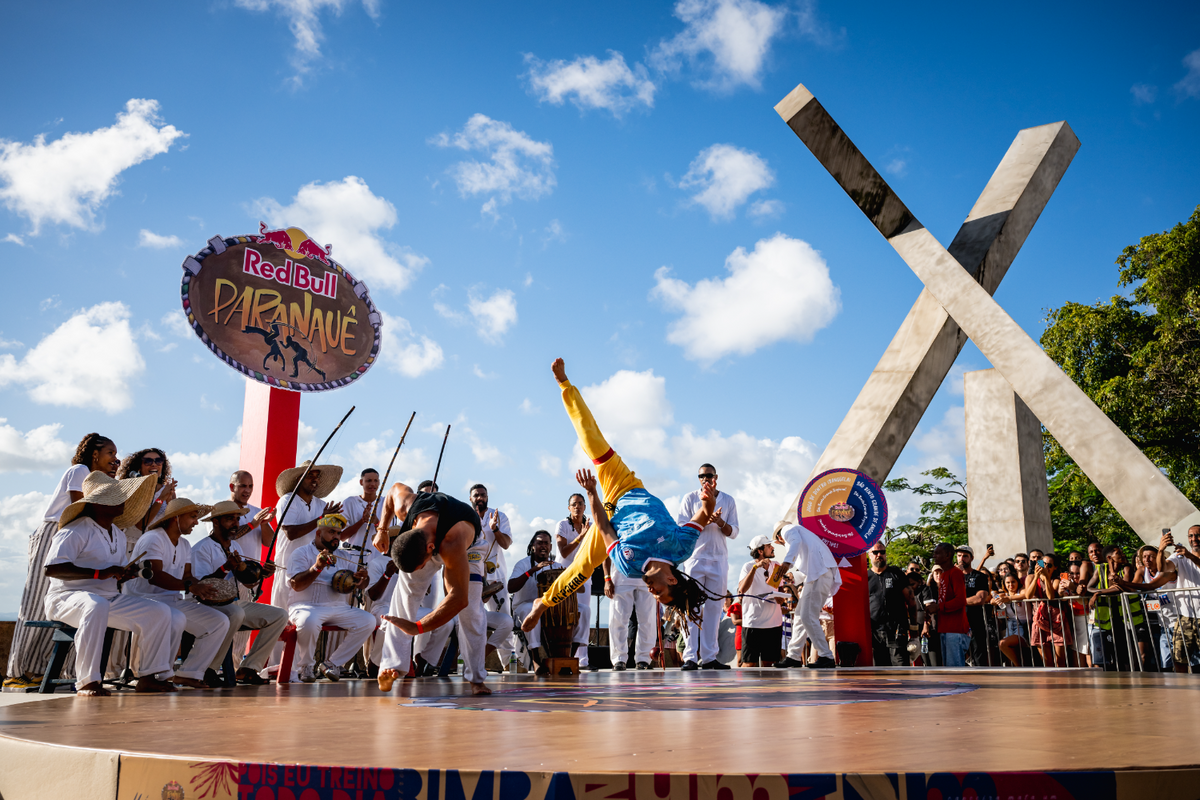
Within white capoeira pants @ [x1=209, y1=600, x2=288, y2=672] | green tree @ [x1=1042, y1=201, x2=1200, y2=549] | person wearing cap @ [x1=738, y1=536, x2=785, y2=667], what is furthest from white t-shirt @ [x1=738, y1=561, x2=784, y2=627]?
green tree @ [x1=1042, y1=201, x2=1200, y2=549]

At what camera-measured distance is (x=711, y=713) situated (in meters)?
3.76

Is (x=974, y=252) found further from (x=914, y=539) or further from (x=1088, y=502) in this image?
(x=914, y=539)

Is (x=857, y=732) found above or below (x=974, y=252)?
below

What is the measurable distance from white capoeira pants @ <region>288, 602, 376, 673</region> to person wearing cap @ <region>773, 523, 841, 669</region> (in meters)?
4.64

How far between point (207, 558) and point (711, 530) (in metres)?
5.23

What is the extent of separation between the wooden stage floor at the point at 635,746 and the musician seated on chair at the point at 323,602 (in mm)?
2445

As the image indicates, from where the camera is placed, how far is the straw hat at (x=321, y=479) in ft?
29.1

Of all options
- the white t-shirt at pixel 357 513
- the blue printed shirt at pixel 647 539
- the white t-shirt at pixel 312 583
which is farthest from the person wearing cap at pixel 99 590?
the blue printed shirt at pixel 647 539

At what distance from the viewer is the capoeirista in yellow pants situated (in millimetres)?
6062

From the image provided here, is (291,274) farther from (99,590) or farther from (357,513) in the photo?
(99,590)

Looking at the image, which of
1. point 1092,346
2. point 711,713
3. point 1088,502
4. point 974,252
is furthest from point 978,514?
point 711,713

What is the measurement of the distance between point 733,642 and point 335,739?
34.2ft

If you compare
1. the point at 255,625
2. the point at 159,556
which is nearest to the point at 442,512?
the point at 159,556

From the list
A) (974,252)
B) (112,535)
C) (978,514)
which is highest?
(974,252)
